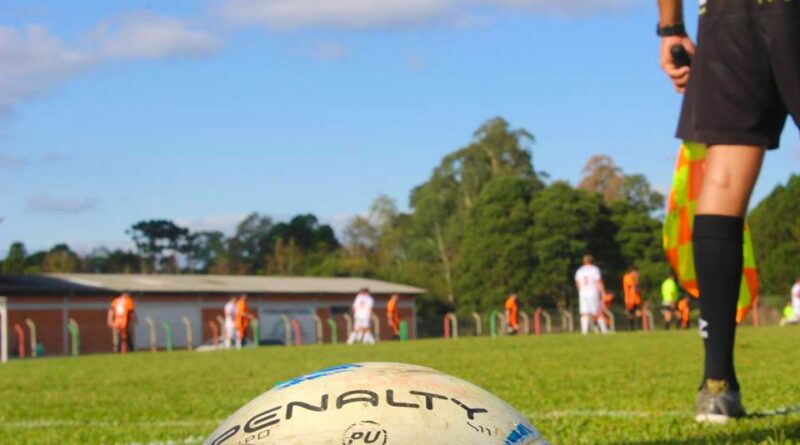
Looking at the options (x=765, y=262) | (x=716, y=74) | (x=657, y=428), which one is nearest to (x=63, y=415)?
(x=657, y=428)

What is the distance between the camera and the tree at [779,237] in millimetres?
62156

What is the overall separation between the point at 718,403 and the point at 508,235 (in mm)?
62451

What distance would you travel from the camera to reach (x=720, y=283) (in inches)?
138

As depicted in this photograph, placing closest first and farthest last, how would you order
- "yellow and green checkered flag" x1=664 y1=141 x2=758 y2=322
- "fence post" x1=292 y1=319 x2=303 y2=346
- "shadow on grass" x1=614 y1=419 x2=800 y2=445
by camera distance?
"shadow on grass" x1=614 y1=419 x2=800 y2=445 < "yellow and green checkered flag" x1=664 y1=141 x2=758 y2=322 < "fence post" x1=292 y1=319 x2=303 y2=346

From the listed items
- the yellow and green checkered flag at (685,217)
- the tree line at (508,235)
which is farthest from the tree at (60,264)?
the yellow and green checkered flag at (685,217)

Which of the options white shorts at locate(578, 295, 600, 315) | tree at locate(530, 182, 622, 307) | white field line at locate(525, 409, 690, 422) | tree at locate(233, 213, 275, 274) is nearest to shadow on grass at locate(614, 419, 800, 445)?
white field line at locate(525, 409, 690, 422)

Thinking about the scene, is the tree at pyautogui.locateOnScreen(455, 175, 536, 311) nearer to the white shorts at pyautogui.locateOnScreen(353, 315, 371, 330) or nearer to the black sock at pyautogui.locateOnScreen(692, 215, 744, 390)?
the white shorts at pyautogui.locateOnScreen(353, 315, 371, 330)

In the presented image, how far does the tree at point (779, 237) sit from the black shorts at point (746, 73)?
60.6 m

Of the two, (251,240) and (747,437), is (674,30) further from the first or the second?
(251,240)

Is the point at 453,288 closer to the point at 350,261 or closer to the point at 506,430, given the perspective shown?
the point at 350,261

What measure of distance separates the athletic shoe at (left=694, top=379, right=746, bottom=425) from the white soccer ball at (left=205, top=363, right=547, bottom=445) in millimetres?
1694

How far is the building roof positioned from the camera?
165ft

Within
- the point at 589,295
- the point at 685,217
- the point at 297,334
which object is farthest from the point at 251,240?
the point at 685,217

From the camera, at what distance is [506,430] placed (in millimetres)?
1852
